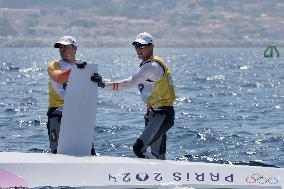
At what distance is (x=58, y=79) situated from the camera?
13117 mm

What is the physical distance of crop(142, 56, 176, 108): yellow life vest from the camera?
12898mm

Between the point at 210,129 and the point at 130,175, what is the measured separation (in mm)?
10891

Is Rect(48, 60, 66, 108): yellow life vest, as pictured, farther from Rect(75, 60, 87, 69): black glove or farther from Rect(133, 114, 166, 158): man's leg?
Rect(133, 114, 166, 158): man's leg

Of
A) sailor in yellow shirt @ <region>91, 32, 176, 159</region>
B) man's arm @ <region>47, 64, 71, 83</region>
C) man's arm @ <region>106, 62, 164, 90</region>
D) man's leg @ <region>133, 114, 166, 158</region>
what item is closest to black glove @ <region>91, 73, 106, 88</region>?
sailor in yellow shirt @ <region>91, 32, 176, 159</region>

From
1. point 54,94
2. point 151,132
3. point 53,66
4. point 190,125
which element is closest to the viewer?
point 151,132

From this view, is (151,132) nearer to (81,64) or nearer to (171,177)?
(171,177)

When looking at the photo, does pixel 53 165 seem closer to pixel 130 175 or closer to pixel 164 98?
pixel 130 175

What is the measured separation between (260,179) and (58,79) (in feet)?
11.5

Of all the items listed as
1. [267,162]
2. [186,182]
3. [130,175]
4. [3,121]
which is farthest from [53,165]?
[3,121]

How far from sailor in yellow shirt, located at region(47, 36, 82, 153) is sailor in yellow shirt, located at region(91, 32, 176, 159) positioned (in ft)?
2.20

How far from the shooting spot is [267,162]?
669 inches

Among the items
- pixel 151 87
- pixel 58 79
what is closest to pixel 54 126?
pixel 58 79

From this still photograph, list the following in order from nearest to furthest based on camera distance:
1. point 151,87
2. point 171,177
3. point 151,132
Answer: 1. point 171,177
2. point 151,87
3. point 151,132

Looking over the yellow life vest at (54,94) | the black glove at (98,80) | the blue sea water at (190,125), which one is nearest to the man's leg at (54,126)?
the yellow life vest at (54,94)
